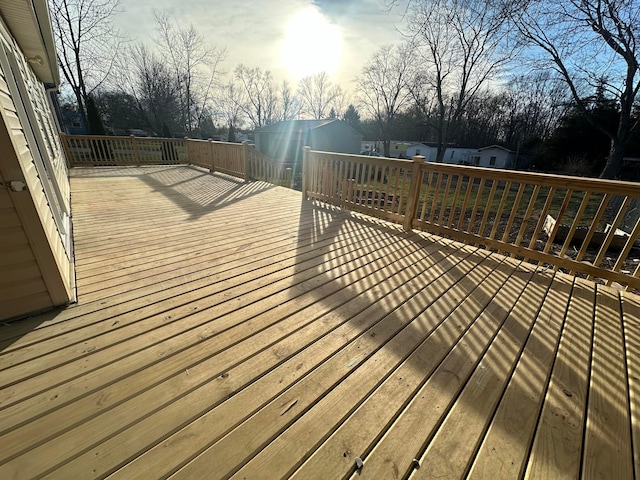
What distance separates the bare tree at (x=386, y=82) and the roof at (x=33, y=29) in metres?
18.2

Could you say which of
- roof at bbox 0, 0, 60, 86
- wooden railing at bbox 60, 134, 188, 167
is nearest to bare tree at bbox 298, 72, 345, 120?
wooden railing at bbox 60, 134, 188, 167

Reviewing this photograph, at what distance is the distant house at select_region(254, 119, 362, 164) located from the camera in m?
22.0

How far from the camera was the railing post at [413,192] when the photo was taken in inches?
133

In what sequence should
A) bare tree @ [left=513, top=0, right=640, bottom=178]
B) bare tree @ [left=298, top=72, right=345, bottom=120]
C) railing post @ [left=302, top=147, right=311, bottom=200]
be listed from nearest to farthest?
railing post @ [left=302, top=147, right=311, bottom=200], bare tree @ [left=513, top=0, right=640, bottom=178], bare tree @ [left=298, top=72, right=345, bottom=120]

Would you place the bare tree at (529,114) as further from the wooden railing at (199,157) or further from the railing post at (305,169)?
the railing post at (305,169)

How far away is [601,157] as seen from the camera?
20.7m

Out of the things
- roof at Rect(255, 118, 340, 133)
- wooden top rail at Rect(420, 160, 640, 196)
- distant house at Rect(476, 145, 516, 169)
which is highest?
roof at Rect(255, 118, 340, 133)

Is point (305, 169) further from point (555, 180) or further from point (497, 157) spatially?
point (497, 157)

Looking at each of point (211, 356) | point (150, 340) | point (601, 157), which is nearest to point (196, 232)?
point (150, 340)

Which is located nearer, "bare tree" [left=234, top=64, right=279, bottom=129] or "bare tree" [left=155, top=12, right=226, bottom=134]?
"bare tree" [left=155, top=12, right=226, bottom=134]

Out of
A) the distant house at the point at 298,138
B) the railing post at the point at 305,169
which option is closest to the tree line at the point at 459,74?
the railing post at the point at 305,169

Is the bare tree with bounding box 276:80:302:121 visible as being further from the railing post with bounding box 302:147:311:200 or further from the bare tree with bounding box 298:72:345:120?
the railing post with bounding box 302:147:311:200

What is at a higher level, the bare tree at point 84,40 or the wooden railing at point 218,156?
the bare tree at point 84,40

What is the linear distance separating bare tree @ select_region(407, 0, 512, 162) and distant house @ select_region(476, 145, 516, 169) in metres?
16.3
